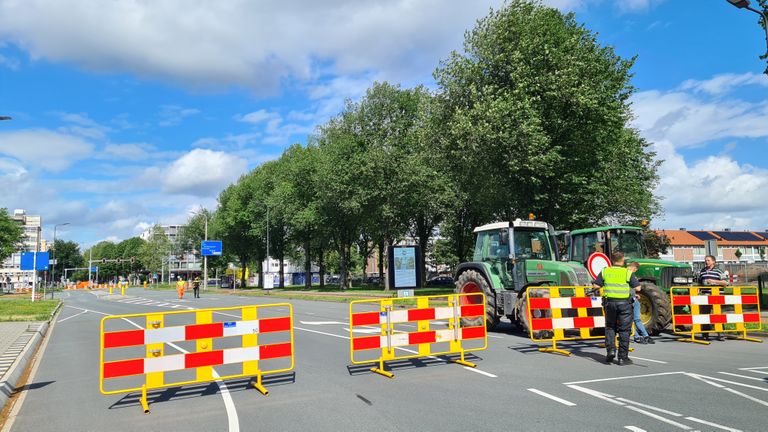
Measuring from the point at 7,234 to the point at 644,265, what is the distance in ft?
257

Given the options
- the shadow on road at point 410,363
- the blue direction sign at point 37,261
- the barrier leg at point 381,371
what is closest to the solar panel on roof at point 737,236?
the blue direction sign at point 37,261

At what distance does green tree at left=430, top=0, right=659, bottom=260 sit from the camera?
24297mm

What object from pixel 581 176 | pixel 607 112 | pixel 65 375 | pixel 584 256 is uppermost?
pixel 607 112

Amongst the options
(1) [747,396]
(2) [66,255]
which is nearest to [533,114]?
(1) [747,396]

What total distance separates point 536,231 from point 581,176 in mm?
15151

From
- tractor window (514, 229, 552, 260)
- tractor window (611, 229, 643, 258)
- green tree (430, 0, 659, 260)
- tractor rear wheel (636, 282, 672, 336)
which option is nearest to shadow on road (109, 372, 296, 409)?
tractor window (514, 229, 552, 260)

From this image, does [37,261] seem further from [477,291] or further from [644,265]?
[644,265]

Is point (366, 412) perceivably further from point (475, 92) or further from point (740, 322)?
point (475, 92)

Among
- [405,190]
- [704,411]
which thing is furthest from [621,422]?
[405,190]

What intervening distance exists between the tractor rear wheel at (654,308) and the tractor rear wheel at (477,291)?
3456 millimetres

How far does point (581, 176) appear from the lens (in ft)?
89.0

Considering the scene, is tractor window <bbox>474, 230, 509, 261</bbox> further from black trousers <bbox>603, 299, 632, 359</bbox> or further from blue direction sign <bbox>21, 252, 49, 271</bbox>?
blue direction sign <bbox>21, 252, 49, 271</bbox>

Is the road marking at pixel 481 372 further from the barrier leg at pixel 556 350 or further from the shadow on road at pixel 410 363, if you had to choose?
the barrier leg at pixel 556 350

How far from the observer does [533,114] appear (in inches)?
942
